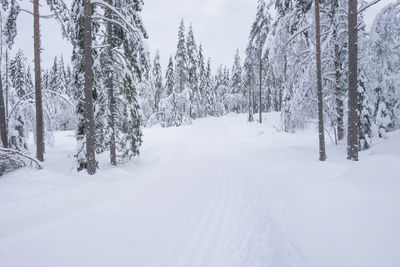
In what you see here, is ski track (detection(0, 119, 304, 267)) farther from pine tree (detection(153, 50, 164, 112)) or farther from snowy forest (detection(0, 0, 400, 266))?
pine tree (detection(153, 50, 164, 112))

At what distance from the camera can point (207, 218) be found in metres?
5.57

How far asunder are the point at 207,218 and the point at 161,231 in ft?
3.78

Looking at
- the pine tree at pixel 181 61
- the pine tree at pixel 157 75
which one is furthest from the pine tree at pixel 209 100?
the pine tree at pixel 181 61

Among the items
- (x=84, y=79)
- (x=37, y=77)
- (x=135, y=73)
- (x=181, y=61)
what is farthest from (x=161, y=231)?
(x=181, y=61)

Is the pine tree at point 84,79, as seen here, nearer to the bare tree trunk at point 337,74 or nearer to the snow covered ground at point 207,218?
the snow covered ground at point 207,218

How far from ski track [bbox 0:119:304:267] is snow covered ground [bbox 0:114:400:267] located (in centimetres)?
2

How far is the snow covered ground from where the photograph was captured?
3895mm

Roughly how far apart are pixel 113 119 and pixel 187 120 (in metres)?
25.3

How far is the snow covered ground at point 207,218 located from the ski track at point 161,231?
20 mm

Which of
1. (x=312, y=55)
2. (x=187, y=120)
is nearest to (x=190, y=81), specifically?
(x=187, y=120)

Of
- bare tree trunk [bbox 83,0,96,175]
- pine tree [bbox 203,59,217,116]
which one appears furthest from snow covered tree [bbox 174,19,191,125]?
bare tree trunk [bbox 83,0,96,175]

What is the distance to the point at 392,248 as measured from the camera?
3.40 m

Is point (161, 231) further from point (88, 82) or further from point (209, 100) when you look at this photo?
point (209, 100)

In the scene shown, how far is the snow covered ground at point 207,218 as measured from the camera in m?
3.89
